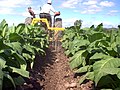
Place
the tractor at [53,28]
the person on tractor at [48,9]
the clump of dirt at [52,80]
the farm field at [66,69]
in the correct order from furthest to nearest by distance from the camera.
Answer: the person on tractor at [48,9], the tractor at [53,28], the clump of dirt at [52,80], the farm field at [66,69]

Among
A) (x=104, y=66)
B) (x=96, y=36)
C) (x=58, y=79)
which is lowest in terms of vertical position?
(x=58, y=79)

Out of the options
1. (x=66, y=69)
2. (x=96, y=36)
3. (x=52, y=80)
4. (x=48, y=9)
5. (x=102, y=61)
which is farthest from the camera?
(x=48, y=9)

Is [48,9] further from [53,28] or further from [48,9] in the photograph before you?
[53,28]

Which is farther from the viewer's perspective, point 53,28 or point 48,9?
point 48,9

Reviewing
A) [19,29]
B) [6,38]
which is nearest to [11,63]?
[6,38]

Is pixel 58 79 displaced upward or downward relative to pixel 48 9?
downward

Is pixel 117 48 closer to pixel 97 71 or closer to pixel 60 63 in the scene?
pixel 97 71

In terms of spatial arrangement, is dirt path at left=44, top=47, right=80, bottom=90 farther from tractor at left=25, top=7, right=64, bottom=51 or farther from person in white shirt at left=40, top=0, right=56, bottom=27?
person in white shirt at left=40, top=0, right=56, bottom=27

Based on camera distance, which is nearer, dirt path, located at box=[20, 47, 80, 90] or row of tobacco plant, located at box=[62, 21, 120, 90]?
row of tobacco plant, located at box=[62, 21, 120, 90]

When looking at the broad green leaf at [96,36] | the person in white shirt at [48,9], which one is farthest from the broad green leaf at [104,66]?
the person in white shirt at [48,9]

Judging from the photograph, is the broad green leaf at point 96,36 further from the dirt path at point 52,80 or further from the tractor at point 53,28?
the tractor at point 53,28

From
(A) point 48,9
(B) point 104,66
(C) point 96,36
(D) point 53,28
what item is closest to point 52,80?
(C) point 96,36

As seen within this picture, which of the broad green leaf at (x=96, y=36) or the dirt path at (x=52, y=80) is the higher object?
the broad green leaf at (x=96, y=36)

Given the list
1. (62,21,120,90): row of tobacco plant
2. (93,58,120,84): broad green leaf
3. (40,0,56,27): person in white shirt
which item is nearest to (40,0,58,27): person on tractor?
(40,0,56,27): person in white shirt
